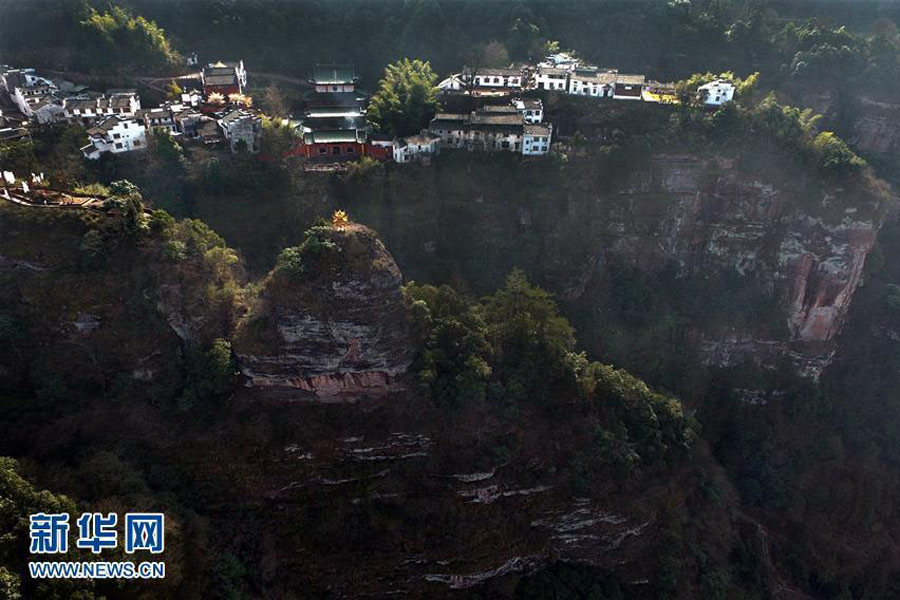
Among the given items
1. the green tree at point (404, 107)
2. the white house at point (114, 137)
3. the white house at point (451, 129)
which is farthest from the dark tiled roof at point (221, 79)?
the white house at point (451, 129)

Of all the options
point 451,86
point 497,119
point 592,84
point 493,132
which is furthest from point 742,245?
point 451,86

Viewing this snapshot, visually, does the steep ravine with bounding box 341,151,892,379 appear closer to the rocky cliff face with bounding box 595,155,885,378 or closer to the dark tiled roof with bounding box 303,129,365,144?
the rocky cliff face with bounding box 595,155,885,378

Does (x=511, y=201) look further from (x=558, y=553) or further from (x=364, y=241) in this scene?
(x=558, y=553)

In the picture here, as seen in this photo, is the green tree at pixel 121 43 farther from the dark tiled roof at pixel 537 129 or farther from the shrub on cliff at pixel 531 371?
the shrub on cliff at pixel 531 371

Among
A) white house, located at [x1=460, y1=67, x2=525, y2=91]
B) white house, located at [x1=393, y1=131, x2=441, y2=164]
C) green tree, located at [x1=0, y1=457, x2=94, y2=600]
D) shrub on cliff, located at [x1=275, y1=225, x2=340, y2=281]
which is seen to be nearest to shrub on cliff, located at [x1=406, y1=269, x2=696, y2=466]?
shrub on cliff, located at [x1=275, y1=225, x2=340, y2=281]

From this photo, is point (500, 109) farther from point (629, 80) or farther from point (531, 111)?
point (629, 80)

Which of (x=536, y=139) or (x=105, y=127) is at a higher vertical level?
(x=105, y=127)
